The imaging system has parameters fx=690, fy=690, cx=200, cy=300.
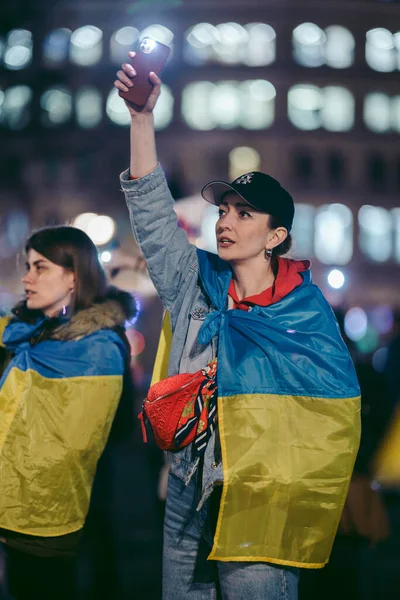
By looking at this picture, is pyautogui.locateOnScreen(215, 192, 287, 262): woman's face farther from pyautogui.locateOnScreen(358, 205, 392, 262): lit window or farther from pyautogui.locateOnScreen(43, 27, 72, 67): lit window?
pyautogui.locateOnScreen(43, 27, 72, 67): lit window

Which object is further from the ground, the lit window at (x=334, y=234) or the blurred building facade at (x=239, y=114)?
the blurred building facade at (x=239, y=114)

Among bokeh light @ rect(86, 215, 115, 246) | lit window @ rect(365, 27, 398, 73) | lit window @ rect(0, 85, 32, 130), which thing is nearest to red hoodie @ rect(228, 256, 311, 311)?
bokeh light @ rect(86, 215, 115, 246)

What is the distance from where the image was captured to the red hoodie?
2734 millimetres

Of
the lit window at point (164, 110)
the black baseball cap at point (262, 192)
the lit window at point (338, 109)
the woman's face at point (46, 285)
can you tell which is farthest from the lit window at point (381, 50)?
the black baseball cap at point (262, 192)

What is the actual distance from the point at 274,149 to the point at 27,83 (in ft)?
60.0

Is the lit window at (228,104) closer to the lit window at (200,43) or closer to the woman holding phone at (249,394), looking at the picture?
the lit window at (200,43)

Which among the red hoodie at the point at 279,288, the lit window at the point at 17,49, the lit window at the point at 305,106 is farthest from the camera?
the lit window at the point at 17,49

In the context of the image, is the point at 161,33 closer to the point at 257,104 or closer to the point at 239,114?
the point at 239,114

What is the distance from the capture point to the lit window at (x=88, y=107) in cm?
4666

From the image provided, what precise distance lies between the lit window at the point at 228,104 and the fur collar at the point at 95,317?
42.7m

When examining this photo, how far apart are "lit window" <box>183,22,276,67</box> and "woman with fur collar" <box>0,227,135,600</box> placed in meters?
45.4

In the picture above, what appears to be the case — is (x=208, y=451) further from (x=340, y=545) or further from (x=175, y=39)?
(x=175, y=39)

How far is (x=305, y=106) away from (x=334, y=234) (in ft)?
29.9

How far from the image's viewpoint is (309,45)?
154ft
